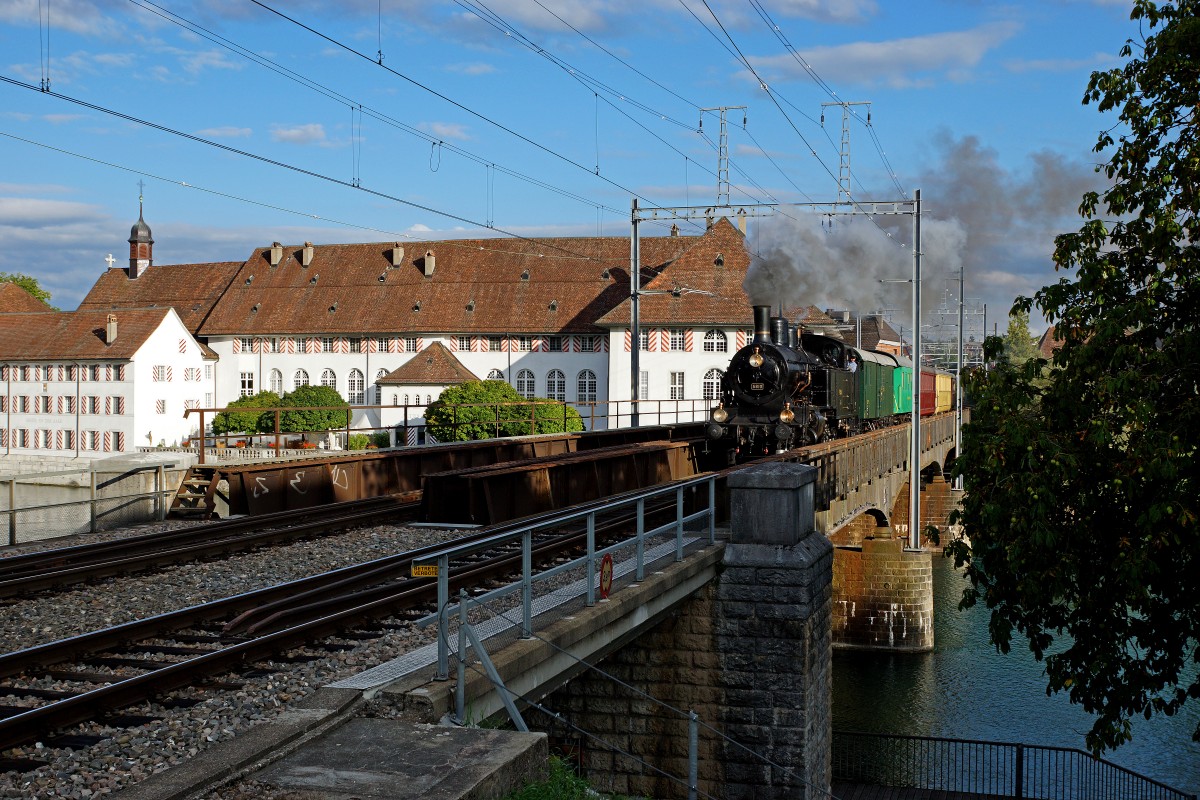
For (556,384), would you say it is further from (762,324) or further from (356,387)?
(762,324)

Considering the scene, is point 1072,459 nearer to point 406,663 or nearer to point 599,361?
point 406,663

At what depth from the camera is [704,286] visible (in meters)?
71.7

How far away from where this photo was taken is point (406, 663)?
831 centimetres

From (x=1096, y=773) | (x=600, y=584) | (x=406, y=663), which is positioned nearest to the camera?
(x=406, y=663)

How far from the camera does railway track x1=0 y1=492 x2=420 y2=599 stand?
12.4m

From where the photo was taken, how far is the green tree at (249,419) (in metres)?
53.2

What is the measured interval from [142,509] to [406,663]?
13434 mm

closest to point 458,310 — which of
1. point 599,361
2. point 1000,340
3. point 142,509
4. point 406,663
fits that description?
point 599,361

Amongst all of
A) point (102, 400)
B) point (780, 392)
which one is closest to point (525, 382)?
point (102, 400)

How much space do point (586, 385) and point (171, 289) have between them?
38682 mm

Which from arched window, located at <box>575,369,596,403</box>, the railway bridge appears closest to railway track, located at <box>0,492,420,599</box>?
the railway bridge

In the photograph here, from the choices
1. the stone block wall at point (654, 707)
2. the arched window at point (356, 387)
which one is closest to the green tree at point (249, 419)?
the arched window at point (356, 387)

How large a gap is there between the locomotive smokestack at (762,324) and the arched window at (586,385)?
48376 mm

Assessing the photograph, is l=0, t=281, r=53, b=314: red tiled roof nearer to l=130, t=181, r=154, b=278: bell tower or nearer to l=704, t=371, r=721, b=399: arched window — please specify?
l=130, t=181, r=154, b=278: bell tower
